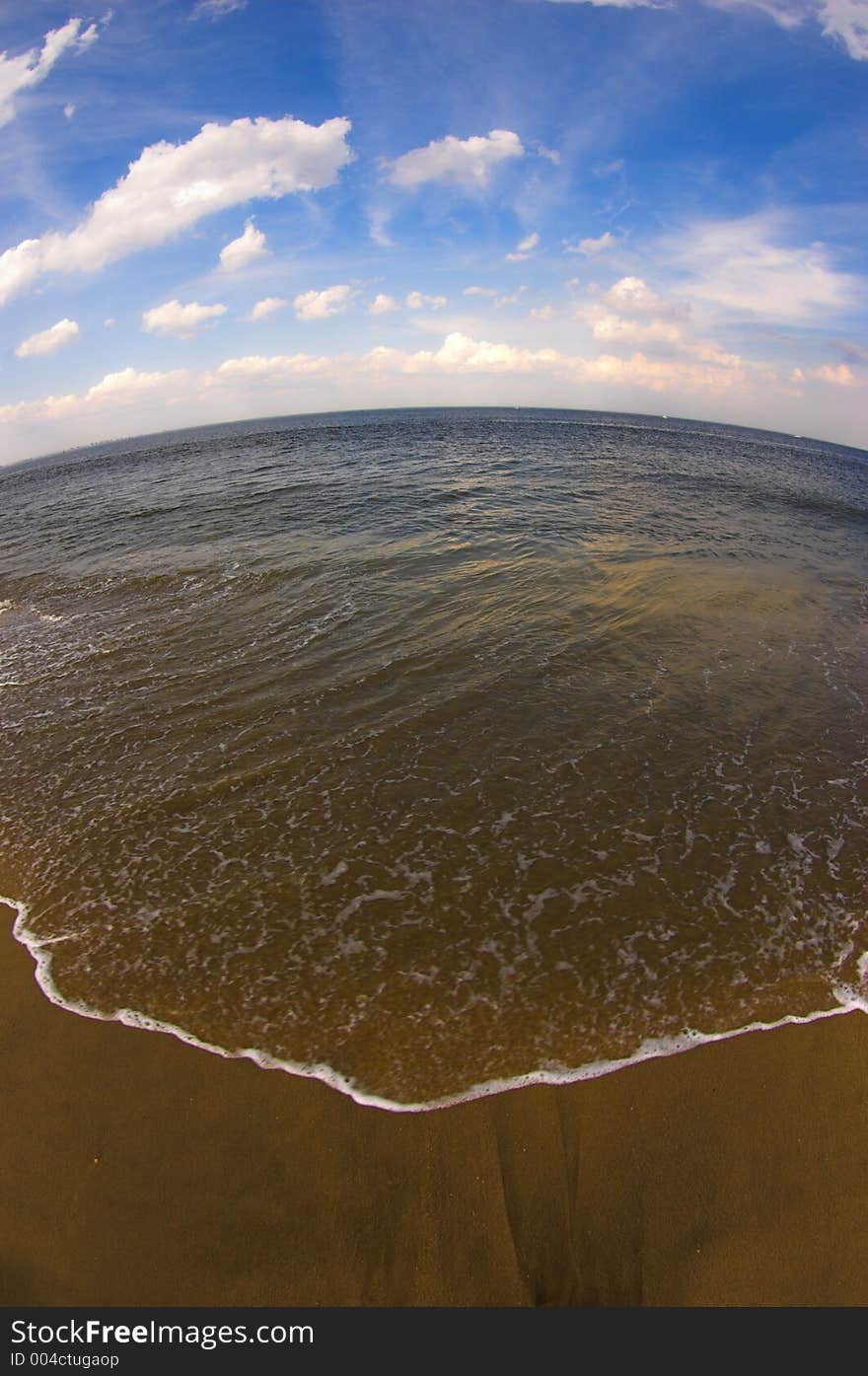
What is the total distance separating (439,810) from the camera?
7.97 m

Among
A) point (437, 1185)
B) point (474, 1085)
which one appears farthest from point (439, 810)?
point (437, 1185)

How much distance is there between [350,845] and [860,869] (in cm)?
689

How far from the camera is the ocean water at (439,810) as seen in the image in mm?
5516

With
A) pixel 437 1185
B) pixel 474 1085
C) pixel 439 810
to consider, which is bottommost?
pixel 437 1185

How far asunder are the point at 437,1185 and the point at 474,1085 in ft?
2.48

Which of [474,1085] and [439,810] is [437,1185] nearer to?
[474,1085]

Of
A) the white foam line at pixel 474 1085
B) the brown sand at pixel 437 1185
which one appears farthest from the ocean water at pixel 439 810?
the brown sand at pixel 437 1185

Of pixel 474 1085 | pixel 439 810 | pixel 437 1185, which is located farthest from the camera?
pixel 439 810

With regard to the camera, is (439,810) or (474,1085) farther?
(439,810)

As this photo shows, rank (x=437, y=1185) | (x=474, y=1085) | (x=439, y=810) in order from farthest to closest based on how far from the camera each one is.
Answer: (x=439, y=810), (x=474, y=1085), (x=437, y=1185)

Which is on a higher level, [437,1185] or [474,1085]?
[474,1085]

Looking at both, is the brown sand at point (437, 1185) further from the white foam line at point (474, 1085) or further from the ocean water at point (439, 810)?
the ocean water at point (439, 810)

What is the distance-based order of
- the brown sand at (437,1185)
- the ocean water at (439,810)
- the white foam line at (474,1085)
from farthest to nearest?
1. the ocean water at (439,810)
2. the white foam line at (474,1085)
3. the brown sand at (437,1185)

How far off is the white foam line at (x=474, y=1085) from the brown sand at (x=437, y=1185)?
79 mm
